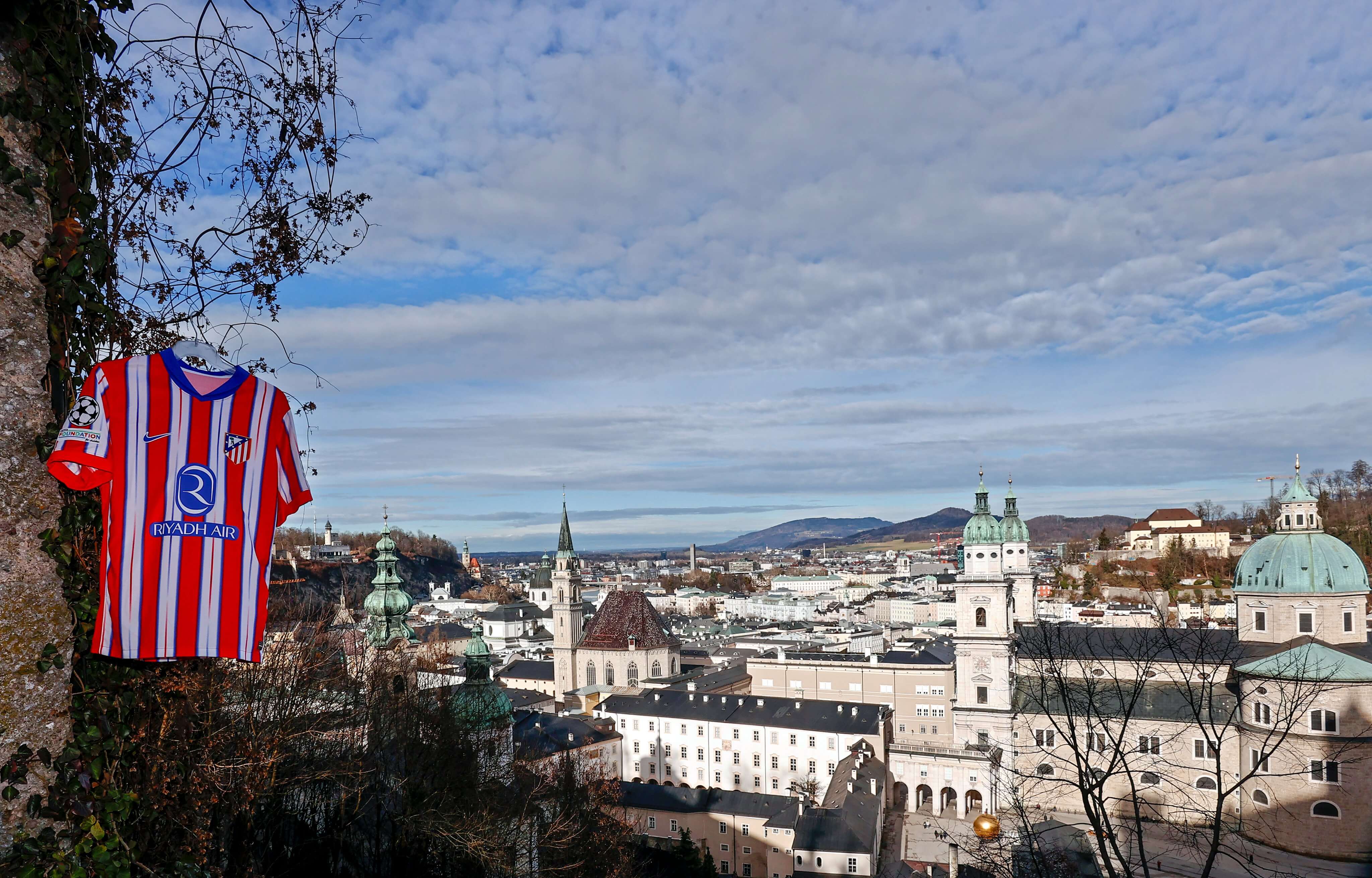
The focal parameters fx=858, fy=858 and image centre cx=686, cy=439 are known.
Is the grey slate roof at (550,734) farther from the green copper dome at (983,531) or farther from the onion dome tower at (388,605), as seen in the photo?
the green copper dome at (983,531)

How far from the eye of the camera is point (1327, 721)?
33.3m

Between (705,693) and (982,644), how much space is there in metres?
17.0

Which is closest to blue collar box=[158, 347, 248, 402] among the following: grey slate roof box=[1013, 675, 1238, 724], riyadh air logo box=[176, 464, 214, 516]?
riyadh air logo box=[176, 464, 214, 516]

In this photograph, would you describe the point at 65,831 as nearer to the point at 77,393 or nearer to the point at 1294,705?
the point at 77,393

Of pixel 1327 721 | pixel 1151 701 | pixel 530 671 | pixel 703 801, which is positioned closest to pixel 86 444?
pixel 703 801

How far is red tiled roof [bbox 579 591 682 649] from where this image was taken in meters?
61.0

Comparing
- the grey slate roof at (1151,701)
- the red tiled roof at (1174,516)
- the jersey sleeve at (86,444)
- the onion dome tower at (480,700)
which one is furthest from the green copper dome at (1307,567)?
the red tiled roof at (1174,516)

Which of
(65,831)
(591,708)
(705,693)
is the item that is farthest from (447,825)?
(591,708)

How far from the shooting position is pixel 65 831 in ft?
11.9

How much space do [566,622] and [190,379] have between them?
5953 centimetres

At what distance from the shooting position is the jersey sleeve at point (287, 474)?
14.8 ft

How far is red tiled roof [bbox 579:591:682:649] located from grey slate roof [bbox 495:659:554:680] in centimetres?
626

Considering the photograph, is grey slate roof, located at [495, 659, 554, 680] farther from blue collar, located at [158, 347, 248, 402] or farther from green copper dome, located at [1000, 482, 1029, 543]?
blue collar, located at [158, 347, 248, 402]

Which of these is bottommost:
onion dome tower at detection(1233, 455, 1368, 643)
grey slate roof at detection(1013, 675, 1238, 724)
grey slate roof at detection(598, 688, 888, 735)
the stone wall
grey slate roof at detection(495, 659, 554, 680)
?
grey slate roof at detection(495, 659, 554, 680)
